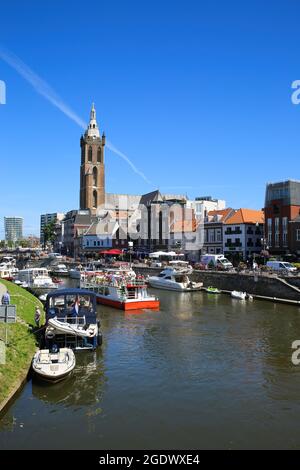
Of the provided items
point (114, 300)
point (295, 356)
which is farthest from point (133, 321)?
point (295, 356)

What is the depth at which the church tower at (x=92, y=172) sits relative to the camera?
613ft

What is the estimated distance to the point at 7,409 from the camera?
19234 mm

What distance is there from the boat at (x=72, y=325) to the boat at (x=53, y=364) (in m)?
4.16

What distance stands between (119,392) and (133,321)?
21117mm

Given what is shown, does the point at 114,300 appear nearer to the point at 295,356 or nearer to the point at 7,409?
the point at 295,356

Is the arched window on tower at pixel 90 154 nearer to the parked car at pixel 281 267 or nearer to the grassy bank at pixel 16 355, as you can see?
the parked car at pixel 281 267

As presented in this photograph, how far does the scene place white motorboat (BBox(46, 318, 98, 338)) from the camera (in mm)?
29766

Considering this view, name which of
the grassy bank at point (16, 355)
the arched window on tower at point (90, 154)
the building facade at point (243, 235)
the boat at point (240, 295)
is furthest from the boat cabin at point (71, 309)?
the arched window on tower at point (90, 154)

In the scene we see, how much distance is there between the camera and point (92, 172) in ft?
627

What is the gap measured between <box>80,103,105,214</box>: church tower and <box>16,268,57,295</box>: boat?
10642 cm

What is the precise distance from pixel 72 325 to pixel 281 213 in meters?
64.2

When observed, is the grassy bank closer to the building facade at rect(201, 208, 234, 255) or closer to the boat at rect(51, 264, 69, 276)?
the boat at rect(51, 264, 69, 276)

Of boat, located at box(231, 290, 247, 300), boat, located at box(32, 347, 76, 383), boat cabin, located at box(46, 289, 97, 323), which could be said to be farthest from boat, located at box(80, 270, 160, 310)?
boat, located at box(32, 347, 76, 383)

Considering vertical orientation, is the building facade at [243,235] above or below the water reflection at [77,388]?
above
